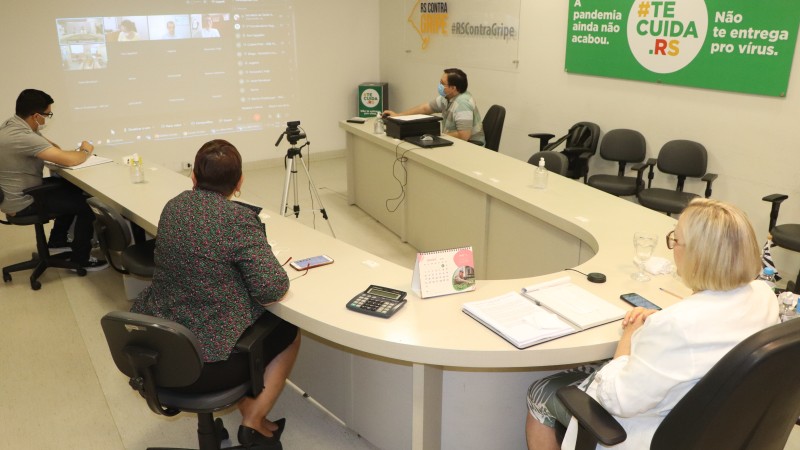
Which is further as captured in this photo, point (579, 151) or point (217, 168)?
point (579, 151)

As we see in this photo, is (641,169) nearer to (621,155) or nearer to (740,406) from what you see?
(621,155)

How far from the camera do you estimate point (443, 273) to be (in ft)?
7.22

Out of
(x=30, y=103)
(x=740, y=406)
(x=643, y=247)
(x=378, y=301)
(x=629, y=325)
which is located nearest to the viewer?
(x=740, y=406)

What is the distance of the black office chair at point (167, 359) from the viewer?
1920 mm

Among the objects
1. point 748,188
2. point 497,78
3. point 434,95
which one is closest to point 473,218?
point 748,188

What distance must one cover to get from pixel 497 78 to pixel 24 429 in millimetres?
4854

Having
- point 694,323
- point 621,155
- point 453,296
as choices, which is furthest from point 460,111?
point 694,323

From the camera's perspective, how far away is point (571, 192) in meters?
3.49

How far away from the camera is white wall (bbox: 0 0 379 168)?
5.89 meters

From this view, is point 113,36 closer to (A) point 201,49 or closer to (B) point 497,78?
(A) point 201,49

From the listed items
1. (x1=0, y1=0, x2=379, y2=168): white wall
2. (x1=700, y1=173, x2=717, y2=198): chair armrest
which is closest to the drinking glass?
(x1=700, y1=173, x2=717, y2=198): chair armrest

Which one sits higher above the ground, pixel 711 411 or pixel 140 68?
pixel 140 68

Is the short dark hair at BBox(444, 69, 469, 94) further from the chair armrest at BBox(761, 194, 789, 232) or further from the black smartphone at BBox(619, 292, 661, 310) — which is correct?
the black smartphone at BBox(619, 292, 661, 310)

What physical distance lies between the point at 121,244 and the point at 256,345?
154 centimetres
